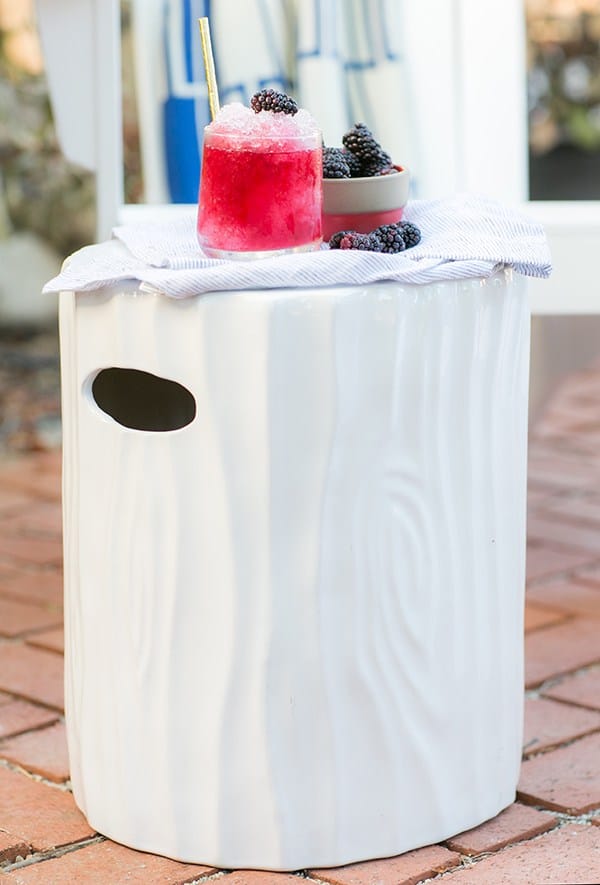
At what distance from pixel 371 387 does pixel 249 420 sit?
120mm

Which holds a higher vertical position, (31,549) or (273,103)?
(273,103)

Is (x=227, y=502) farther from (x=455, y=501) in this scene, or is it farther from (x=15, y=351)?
(x=15, y=351)

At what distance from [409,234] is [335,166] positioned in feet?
0.37

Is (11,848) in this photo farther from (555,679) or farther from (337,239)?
(555,679)

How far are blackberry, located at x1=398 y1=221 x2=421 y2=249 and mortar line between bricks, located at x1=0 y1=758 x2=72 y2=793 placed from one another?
74 cm

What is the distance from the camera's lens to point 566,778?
156 centimetres

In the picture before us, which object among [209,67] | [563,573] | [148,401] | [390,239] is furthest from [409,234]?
[563,573]

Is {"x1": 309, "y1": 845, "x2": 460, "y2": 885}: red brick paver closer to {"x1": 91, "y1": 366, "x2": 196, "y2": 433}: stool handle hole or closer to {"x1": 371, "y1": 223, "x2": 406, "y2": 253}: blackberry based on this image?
{"x1": 91, "y1": 366, "x2": 196, "y2": 433}: stool handle hole

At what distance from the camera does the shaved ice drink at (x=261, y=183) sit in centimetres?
129

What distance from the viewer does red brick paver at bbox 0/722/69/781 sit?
5.25 feet

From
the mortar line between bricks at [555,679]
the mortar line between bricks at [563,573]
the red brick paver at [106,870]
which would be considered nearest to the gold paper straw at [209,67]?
the red brick paver at [106,870]

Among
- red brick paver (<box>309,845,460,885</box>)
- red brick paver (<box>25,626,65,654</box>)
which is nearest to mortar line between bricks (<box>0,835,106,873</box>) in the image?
red brick paver (<box>309,845,460,885</box>)

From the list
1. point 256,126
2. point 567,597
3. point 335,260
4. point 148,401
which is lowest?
point 567,597

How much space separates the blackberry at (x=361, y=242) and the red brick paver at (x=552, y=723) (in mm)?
689
